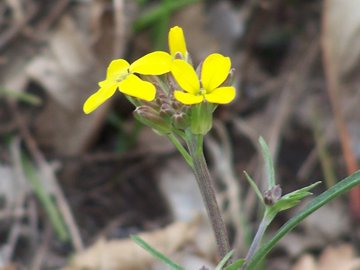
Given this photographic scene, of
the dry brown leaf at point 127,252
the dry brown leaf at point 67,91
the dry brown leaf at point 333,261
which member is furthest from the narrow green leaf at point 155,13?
the dry brown leaf at point 333,261

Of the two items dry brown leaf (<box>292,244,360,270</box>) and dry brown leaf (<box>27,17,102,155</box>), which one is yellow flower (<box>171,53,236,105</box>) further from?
dry brown leaf (<box>27,17,102,155</box>)

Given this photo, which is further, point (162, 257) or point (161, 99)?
point (162, 257)

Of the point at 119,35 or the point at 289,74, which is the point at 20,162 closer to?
the point at 119,35

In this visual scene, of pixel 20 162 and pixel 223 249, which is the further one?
pixel 20 162

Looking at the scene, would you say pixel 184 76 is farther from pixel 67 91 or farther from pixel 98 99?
pixel 67 91

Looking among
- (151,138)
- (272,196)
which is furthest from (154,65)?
(151,138)

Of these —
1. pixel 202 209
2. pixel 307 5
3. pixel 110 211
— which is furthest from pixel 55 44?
pixel 307 5
